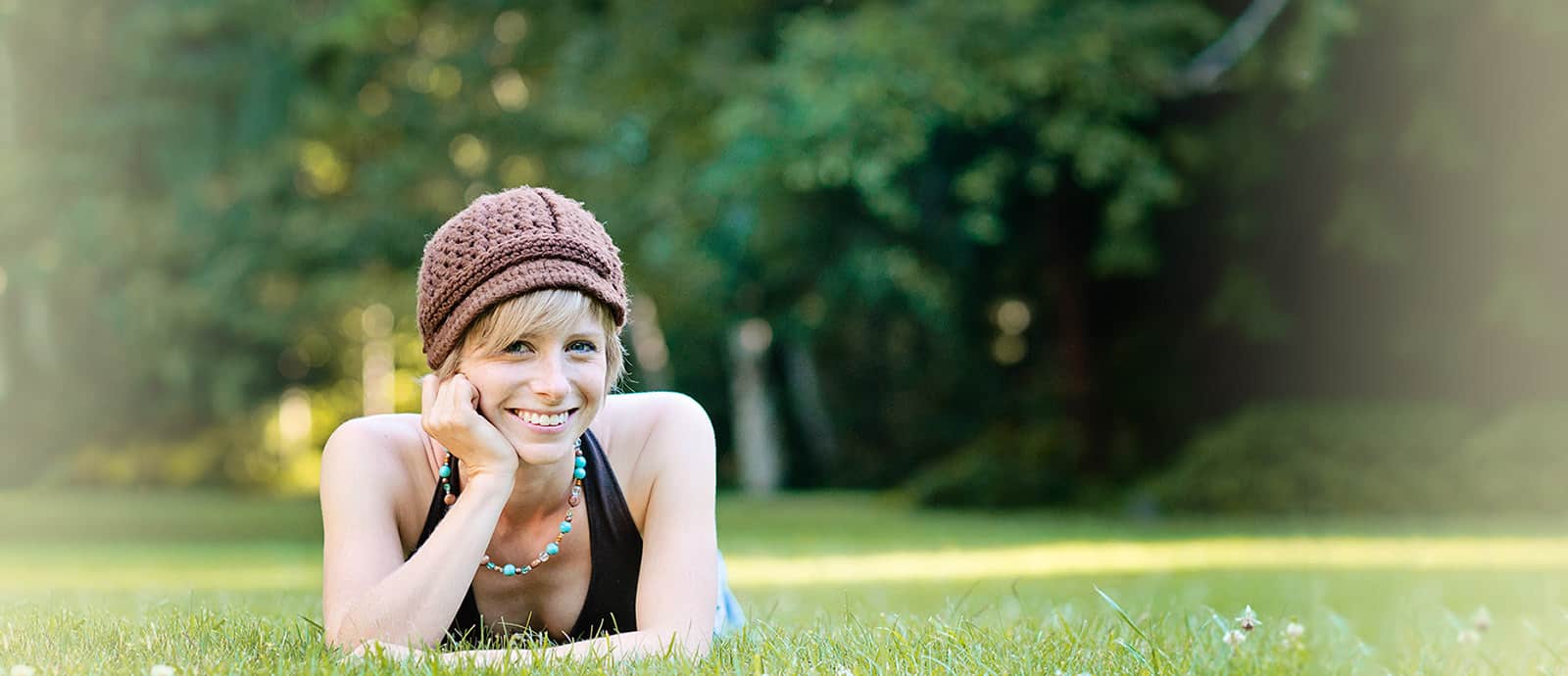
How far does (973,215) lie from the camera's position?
1455cm

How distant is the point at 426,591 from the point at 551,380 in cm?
53

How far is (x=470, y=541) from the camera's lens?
11.2ft

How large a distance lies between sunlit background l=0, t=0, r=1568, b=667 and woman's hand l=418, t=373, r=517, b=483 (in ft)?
25.6

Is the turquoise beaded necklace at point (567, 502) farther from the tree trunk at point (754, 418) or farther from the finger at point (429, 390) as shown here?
the tree trunk at point (754, 418)

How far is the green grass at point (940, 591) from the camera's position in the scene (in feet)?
11.3

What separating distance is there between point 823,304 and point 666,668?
42.6 ft

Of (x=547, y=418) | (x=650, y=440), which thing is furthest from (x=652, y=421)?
(x=547, y=418)

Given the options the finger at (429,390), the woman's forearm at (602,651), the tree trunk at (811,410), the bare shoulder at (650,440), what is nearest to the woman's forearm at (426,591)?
the woman's forearm at (602,651)

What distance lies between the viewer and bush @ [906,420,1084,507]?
1905 centimetres

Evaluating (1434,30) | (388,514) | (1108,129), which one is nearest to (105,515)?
(1108,129)

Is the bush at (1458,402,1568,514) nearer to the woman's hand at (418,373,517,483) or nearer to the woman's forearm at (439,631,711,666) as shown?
the woman's forearm at (439,631,711,666)

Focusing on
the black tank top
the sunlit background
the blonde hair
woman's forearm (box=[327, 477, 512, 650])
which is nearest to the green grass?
woman's forearm (box=[327, 477, 512, 650])

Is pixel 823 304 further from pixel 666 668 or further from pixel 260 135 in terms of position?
pixel 666 668

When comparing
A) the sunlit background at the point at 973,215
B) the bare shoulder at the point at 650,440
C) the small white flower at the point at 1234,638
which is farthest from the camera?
the sunlit background at the point at 973,215
